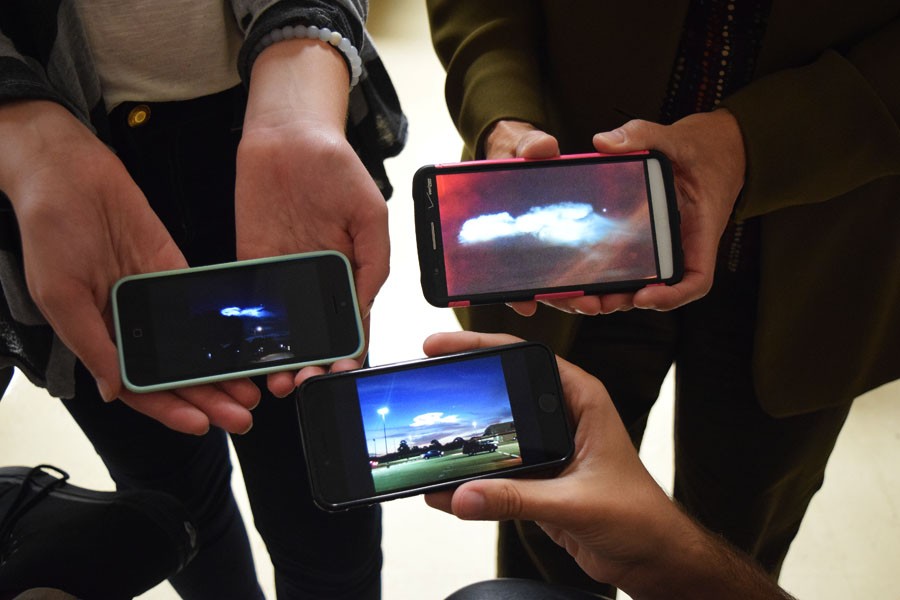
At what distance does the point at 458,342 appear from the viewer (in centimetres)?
69

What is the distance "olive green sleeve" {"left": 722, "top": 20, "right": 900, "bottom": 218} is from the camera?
0.63m

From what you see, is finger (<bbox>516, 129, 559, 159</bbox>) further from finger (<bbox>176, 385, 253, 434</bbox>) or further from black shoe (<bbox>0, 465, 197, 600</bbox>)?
black shoe (<bbox>0, 465, 197, 600</bbox>)

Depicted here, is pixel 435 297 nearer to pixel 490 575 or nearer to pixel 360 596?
pixel 360 596

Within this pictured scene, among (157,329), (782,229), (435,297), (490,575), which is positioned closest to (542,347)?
(435,297)

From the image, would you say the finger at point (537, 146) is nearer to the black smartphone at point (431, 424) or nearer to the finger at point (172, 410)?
the black smartphone at point (431, 424)

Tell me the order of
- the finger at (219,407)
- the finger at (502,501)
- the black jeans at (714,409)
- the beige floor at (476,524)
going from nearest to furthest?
1. the finger at (502,501)
2. the finger at (219,407)
3. the black jeans at (714,409)
4. the beige floor at (476,524)

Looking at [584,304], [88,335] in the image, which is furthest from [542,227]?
[88,335]

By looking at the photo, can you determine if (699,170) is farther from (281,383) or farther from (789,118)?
(281,383)

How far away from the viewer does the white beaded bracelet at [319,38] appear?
66 cm

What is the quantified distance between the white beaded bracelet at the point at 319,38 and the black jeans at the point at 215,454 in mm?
72

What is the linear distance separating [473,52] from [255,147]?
0.90ft

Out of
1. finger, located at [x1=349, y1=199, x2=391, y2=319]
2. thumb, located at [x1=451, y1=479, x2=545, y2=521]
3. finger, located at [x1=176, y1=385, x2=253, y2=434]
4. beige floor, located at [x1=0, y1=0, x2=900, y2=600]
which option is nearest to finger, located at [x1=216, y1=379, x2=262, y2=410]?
finger, located at [x1=176, y1=385, x2=253, y2=434]

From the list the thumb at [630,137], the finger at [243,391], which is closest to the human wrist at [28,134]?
the finger at [243,391]

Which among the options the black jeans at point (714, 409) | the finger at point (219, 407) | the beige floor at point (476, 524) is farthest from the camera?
the beige floor at point (476, 524)
